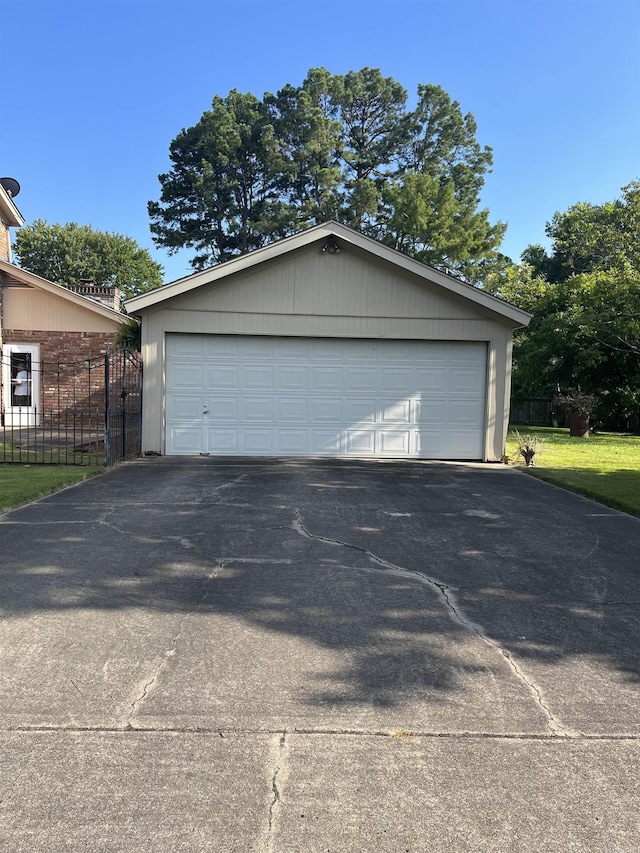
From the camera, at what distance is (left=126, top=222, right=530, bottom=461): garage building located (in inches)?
522

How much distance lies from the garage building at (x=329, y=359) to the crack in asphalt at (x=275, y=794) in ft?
35.2

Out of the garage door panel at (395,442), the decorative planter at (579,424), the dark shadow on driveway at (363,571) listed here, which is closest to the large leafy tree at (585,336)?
the decorative planter at (579,424)

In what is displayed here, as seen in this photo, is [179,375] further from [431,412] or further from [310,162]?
[310,162]

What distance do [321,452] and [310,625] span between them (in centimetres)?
942

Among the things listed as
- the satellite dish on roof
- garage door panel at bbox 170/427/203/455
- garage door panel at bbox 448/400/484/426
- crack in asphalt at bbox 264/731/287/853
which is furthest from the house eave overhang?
crack in asphalt at bbox 264/731/287/853

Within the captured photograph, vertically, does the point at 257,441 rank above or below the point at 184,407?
below

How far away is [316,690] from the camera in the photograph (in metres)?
3.34

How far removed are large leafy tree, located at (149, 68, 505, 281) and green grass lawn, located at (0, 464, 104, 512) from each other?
85.9ft


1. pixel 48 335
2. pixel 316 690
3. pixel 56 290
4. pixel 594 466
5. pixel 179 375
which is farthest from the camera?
pixel 48 335

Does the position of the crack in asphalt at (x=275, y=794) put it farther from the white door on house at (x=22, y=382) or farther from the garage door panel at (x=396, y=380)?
the white door on house at (x=22, y=382)

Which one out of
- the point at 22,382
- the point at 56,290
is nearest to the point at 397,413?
the point at 56,290

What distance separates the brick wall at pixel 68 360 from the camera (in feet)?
62.3

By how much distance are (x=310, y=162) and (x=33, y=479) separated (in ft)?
104

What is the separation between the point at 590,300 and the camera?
2352 cm
